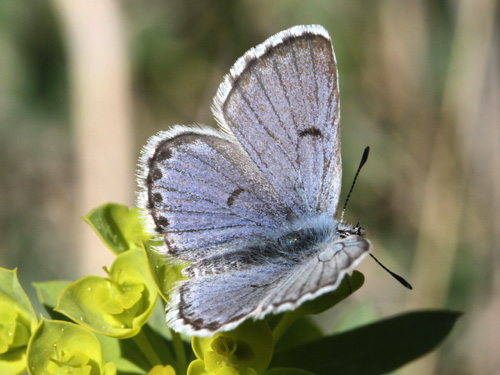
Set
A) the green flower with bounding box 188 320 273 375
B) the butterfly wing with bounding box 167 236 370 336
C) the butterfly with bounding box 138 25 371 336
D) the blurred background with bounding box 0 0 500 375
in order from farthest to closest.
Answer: the blurred background with bounding box 0 0 500 375 → the butterfly with bounding box 138 25 371 336 → the green flower with bounding box 188 320 273 375 → the butterfly wing with bounding box 167 236 370 336

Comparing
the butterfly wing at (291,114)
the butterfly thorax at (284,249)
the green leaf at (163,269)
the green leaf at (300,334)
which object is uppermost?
the butterfly wing at (291,114)

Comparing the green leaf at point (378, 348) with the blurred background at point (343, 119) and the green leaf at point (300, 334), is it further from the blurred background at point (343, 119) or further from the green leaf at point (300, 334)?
the blurred background at point (343, 119)

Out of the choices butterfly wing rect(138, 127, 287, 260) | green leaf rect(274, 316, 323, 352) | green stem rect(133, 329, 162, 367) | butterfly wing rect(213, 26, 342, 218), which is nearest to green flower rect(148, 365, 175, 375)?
green stem rect(133, 329, 162, 367)

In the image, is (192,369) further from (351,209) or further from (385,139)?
(385,139)

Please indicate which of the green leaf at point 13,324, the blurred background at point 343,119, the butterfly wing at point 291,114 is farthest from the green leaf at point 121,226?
the blurred background at point 343,119

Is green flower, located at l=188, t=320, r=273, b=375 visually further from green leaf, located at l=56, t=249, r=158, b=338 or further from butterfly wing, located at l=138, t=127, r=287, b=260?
butterfly wing, located at l=138, t=127, r=287, b=260
